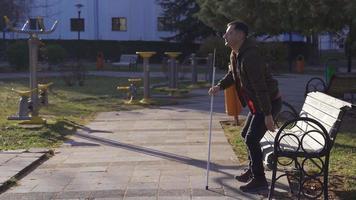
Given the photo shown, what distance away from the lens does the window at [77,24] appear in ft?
192

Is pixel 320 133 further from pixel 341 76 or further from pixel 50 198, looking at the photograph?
pixel 341 76

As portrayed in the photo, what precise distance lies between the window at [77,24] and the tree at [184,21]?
1077 centimetres

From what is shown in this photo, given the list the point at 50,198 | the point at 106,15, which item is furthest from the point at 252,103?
the point at 106,15

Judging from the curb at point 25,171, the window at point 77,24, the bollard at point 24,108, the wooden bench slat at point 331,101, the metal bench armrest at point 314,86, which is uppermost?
the window at point 77,24

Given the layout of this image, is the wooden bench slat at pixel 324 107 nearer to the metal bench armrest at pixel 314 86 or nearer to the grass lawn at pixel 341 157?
the grass lawn at pixel 341 157

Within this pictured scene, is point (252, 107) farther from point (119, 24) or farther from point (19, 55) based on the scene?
point (119, 24)

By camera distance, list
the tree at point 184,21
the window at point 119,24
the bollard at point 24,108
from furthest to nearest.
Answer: the window at point 119,24 → the tree at point 184,21 → the bollard at point 24,108

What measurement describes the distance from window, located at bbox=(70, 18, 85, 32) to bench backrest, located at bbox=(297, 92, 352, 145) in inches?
2030

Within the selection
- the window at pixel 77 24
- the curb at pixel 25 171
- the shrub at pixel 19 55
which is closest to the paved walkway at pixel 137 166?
the curb at pixel 25 171

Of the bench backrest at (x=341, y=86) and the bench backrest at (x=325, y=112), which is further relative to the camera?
the bench backrest at (x=341, y=86)

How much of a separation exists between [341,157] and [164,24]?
47.7 m

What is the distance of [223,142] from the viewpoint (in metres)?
10.4

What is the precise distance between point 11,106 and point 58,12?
43602mm

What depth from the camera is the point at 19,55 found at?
1459 inches
